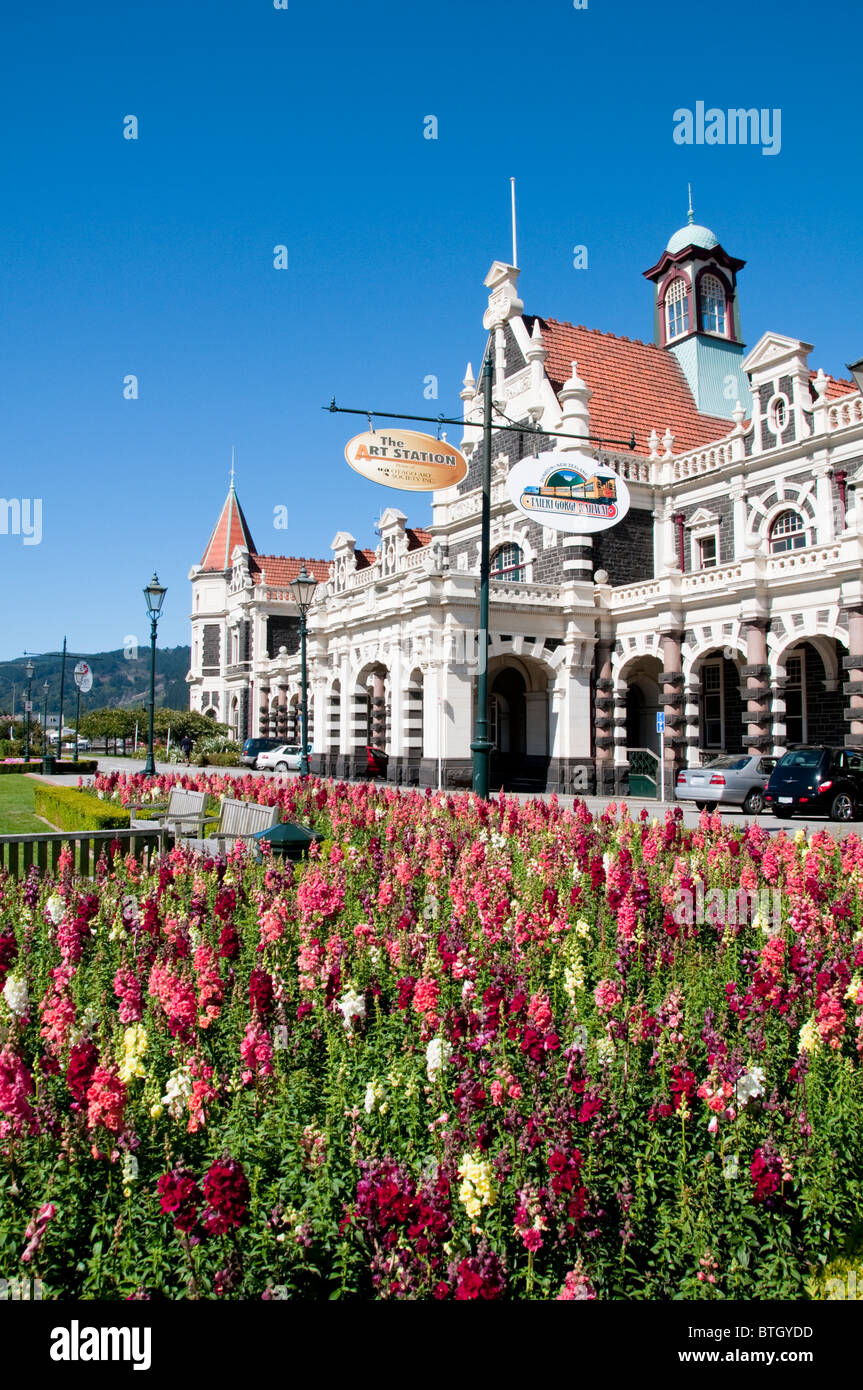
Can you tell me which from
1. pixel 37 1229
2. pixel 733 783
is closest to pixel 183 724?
pixel 733 783

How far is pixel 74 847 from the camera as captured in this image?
35.6 ft

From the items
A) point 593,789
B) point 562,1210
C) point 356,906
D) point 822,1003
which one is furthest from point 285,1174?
point 593,789

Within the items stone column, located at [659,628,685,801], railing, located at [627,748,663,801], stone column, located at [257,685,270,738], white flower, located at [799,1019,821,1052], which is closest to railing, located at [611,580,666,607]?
stone column, located at [659,628,685,801]

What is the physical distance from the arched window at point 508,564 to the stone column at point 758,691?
9.42m

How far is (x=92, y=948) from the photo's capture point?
21.9ft

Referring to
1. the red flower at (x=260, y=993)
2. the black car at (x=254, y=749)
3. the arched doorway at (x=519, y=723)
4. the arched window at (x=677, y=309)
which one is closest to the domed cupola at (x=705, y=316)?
the arched window at (x=677, y=309)

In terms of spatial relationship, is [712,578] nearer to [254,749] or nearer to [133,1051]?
[133,1051]

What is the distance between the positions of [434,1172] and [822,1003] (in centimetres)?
202

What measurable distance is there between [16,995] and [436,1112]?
214cm

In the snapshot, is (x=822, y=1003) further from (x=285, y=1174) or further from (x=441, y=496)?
(x=441, y=496)

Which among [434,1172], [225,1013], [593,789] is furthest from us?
[593,789]

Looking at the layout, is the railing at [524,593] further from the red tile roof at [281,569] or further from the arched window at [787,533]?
the red tile roof at [281,569]
